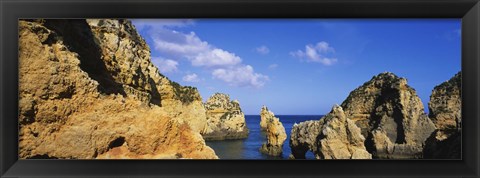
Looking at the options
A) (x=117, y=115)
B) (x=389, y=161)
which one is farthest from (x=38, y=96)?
(x=389, y=161)

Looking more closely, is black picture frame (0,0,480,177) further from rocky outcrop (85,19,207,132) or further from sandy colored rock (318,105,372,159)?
sandy colored rock (318,105,372,159)

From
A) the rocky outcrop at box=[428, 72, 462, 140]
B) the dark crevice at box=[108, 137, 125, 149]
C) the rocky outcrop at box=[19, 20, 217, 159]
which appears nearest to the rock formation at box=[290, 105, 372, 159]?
the rocky outcrop at box=[428, 72, 462, 140]

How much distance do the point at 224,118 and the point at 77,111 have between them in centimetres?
1702

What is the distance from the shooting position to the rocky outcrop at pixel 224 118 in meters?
19.0

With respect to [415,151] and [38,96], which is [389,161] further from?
[415,151]

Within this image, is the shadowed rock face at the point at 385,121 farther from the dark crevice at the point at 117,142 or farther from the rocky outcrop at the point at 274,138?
the dark crevice at the point at 117,142

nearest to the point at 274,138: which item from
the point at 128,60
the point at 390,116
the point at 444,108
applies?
the point at 390,116

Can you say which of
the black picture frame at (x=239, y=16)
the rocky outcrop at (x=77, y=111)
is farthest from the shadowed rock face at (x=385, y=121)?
the black picture frame at (x=239, y=16)

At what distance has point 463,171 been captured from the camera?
2.20 m

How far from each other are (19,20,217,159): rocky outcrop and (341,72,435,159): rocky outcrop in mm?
8233

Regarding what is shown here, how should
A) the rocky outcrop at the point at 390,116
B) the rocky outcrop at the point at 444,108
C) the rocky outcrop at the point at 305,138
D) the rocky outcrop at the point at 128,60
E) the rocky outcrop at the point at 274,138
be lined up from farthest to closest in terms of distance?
1. the rocky outcrop at the point at 274,138
2. the rocky outcrop at the point at 390,116
3. the rocky outcrop at the point at 305,138
4. the rocky outcrop at the point at 444,108
5. the rocky outcrop at the point at 128,60

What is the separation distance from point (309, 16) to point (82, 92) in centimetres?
178

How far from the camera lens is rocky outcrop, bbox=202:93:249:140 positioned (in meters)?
19.0

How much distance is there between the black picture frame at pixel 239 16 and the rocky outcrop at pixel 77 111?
0.13 meters
